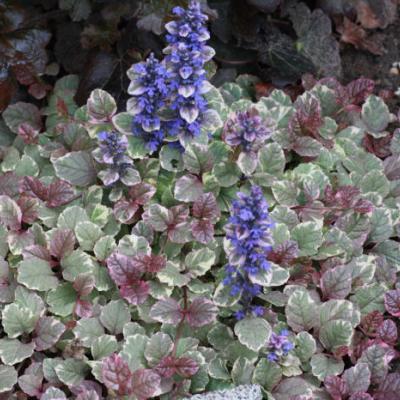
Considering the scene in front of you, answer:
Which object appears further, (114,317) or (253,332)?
(114,317)

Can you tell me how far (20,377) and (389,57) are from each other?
224cm

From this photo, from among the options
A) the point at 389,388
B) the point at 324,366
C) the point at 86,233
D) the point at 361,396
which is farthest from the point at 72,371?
the point at 389,388

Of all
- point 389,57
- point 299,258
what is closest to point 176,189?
point 299,258

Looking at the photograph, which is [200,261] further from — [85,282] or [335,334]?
[335,334]

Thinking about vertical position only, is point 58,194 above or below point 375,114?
below

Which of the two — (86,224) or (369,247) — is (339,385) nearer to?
(369,247)

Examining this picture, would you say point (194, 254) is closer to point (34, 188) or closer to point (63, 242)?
point (63, 242)

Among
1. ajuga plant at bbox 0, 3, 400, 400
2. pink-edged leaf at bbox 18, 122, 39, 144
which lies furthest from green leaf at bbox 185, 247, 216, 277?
pink-edged leaf at bbox 18, 122, 39, 144

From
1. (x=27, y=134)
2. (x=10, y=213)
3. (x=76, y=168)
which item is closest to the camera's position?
(x=10, y=213)

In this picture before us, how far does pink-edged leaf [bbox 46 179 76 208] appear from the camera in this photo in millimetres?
2586

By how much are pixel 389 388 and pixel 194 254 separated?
2.50ft

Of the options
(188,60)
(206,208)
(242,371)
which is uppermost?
(188,60)

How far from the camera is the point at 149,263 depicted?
7.80 ft

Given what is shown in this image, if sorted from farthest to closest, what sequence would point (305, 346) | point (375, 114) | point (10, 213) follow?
point (375, 114) → point (10, 213) → point (305, 346)
